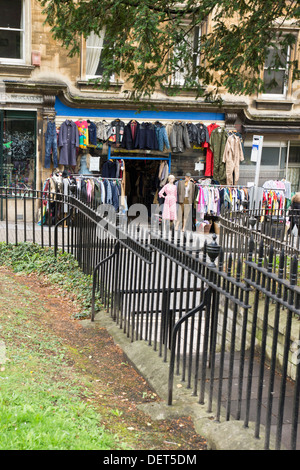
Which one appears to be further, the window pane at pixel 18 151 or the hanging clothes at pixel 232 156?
the hanging clothes at pixel 232 156

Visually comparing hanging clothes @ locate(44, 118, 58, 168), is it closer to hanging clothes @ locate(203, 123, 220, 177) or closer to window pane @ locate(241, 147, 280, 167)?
hanging clothes @ locate(203, 123, 220, 177)

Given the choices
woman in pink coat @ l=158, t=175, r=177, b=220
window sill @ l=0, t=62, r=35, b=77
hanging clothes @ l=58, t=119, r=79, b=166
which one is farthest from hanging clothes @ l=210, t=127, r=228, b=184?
window sill @ l=0, t=62, r=35, b=77

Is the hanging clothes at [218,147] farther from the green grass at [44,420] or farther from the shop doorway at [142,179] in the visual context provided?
the green grass at [44,420]

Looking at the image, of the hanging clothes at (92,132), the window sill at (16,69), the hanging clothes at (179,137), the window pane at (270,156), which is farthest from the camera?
the window pane at (270,156)

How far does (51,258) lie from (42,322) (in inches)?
119

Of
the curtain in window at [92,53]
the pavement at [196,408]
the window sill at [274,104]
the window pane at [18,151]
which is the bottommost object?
the pavement at [196,408]

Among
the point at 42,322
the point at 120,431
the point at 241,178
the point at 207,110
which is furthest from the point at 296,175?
the point at 120,431

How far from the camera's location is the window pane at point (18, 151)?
16.8 m

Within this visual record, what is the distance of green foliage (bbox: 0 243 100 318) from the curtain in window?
9.06 metres

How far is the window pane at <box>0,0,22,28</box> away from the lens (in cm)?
1650

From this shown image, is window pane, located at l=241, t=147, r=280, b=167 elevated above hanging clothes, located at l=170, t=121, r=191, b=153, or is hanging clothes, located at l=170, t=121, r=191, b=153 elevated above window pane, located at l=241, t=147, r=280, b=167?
hanging clothes, located at l=170, t=121, r=191, b=153

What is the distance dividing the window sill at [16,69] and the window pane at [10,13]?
4.36 feet

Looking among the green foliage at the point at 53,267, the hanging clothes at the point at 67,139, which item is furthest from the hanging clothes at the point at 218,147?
the green foliage at the point at 53,267

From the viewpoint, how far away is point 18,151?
16984mm
